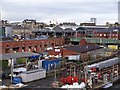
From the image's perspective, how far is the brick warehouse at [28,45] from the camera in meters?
12.8

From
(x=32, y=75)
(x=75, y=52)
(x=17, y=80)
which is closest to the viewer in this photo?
(x=17, y=80)

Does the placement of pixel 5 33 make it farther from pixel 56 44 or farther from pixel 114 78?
pixel 114 78

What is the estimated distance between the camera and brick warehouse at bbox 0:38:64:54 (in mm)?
12847

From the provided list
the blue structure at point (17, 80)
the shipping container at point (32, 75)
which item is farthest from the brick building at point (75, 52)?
the blue structure at point (17, 80)

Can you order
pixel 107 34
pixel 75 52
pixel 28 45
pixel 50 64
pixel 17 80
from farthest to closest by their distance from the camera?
pixel 107 34
pixel 28 45
pixel 75 52
pixel 50 64
pixel 17 80

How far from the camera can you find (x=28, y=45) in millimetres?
14359

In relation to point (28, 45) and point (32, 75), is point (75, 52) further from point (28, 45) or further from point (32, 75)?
point (32, 75)

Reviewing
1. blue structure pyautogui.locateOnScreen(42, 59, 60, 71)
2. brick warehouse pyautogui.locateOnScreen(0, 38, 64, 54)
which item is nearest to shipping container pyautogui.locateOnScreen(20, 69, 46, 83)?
blue structure pyautogui.locateOnScreen(42, 59, 60, 71)

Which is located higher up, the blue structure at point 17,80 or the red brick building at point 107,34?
the red brick building at point 107,34

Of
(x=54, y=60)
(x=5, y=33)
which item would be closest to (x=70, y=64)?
(x=54, y=60)

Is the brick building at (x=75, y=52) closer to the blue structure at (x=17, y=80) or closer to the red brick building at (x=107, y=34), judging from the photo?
the blue structure at (x=17, y=80)

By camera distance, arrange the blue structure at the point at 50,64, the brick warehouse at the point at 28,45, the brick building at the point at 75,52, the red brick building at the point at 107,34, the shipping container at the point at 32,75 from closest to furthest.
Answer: the shipping container at the point at 32,75
the blue structure at the point at 50,64
the brick building at the point at 75,52
the brick warehouse at the point at 28,45
the red brick building at the point at 107,34

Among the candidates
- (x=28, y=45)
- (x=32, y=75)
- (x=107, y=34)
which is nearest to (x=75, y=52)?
(x=28, y=45)

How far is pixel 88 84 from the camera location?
23.8ft
